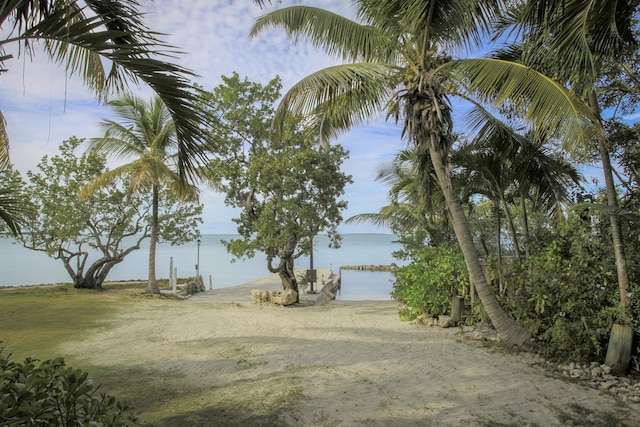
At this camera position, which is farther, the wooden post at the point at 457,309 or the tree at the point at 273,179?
the tree at the point at 273,179

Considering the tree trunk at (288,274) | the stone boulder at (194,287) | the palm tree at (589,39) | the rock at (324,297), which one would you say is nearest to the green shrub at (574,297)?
the palm tree at (589,39)

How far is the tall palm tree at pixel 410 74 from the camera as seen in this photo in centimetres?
621

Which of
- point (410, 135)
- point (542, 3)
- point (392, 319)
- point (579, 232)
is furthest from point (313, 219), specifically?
point (542, 3)

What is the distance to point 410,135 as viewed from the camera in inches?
273

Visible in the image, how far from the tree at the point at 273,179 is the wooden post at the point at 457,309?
5.24m

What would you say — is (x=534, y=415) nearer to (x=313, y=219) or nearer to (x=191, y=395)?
(x=191, y=395)

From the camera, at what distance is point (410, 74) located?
670 centimetres

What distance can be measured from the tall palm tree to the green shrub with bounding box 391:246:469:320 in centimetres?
170

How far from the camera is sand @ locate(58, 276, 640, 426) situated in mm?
3850

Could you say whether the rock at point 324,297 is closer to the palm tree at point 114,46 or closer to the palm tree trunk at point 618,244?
the palm tree trunk at point 618,244

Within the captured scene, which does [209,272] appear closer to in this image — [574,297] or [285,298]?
[285,298]

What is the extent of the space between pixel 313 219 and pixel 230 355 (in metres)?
6.53

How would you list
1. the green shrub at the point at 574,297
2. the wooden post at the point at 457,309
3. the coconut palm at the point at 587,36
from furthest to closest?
the wooden post at the point at 457,309
the green shrub at the point at 574,297
the coconut palm at the point at 587,36

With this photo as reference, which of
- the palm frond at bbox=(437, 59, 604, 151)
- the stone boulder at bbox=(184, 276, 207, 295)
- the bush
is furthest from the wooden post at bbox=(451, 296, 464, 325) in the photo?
the stone boulder at bbox=(184, 276, 207, 295)
